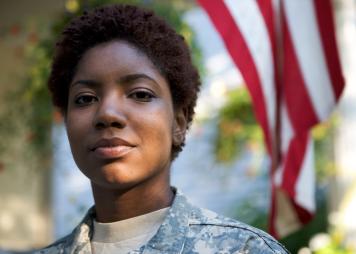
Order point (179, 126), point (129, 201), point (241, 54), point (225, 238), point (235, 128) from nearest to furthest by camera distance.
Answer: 1. point (225, 238)
2. point (129, 201)
3. point (179, 126)
4. point (241, 54)
5. point (235, 128)

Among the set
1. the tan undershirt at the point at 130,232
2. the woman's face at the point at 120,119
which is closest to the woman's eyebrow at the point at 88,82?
the woman's face at the point at 120,119

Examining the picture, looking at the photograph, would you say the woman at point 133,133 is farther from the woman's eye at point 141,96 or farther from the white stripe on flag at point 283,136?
the white stripe on flag at point 283,136

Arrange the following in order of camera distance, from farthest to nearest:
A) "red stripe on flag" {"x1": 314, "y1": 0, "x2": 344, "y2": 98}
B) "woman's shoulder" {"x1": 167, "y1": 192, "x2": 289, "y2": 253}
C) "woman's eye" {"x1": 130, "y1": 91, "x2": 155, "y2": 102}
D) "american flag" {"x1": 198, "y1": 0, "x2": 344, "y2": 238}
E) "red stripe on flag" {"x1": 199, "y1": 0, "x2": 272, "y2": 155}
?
"red stripe on flag" {"x1": 314, "y1": 0, "x2": 344, "y2": 98} < "american flag" {"x1": 198, "y1": 0, "x2": 344, "y2": 238} < "red stripe on flag" {"x1": 199, "y1": 0, "x2": 272, "y2": 155} < "woman's eye" {"x1": 130, "y1": 91, "x2": 155, "y2": 102} < "woman's shoulder" {"x1": 167, "y1": 192, "x2": 289, "y2": 253}

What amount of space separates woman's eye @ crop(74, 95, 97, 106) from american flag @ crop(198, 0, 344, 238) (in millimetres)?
1295

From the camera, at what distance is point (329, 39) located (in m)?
3.30

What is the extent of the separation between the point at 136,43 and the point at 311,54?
164cm

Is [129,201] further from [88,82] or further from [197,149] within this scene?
[197,149]

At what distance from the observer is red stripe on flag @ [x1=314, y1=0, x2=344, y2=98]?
129 inches

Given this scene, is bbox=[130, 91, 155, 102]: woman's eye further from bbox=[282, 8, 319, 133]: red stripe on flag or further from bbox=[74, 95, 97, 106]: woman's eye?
bbox=[282, 8, 319, 133]: red stripe on flag

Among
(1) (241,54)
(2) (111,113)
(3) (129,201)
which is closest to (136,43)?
(2) (111,113)

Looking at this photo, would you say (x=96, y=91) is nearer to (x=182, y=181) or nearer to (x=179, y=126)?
(x=179, y=126)

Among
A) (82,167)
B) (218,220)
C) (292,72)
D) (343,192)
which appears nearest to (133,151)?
(82,167)

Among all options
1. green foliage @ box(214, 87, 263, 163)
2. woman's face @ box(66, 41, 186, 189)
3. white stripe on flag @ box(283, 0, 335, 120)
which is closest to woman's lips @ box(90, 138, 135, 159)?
woman's face @ box(66, 41, 186, 189)

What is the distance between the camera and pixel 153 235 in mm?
1741
